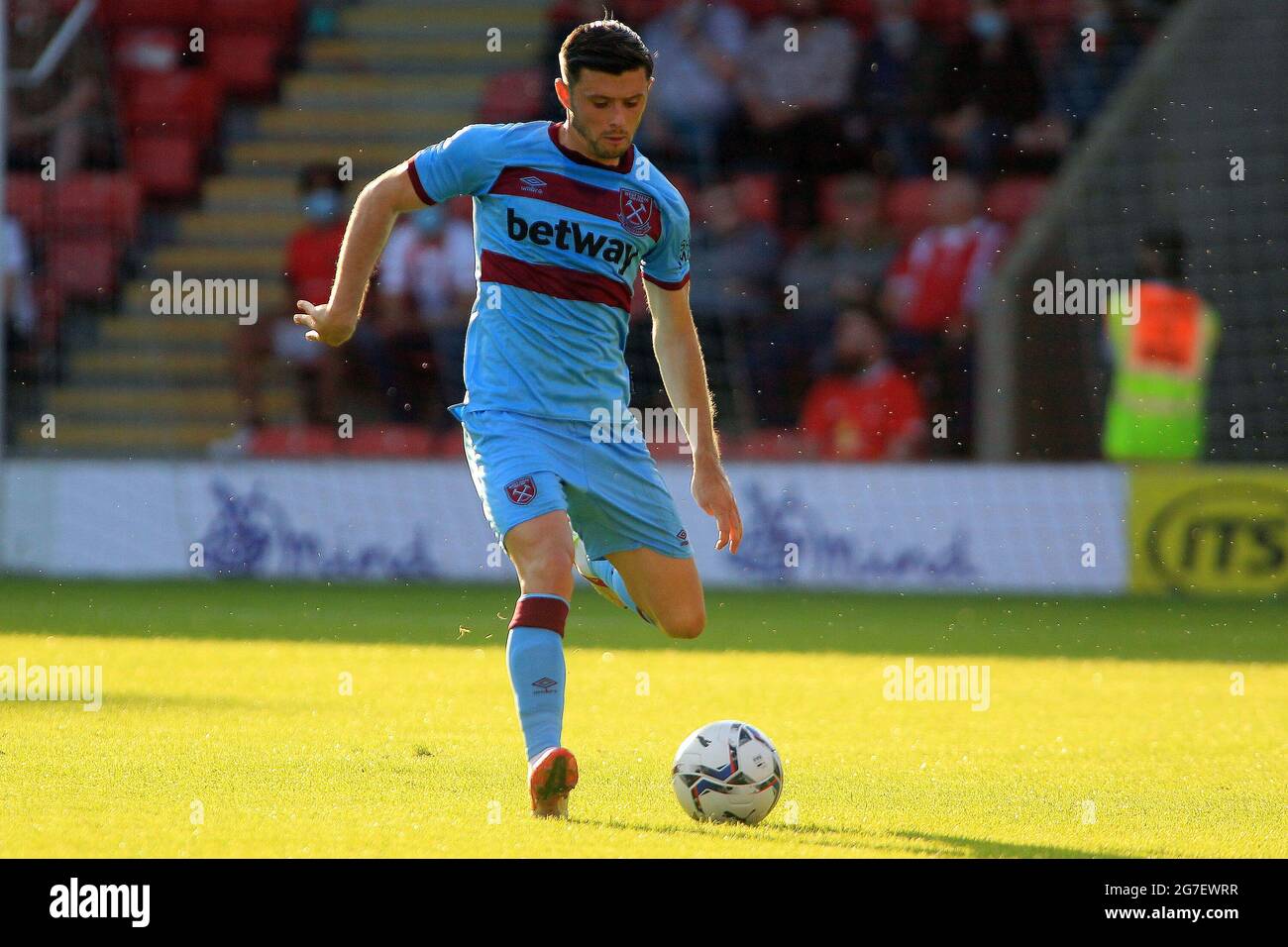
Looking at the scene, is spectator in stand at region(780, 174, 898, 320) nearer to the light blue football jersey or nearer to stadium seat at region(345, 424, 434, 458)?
stadium seat at region(345, 424, 434, 458)

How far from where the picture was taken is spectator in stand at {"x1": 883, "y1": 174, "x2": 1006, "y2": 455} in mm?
14828

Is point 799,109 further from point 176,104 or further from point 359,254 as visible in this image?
point 359,254

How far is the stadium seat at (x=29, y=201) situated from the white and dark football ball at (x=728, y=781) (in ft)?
38.3

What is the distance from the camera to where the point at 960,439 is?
14.7 m

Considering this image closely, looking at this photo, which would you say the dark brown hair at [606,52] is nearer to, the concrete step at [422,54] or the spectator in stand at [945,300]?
the spectator in stand at [945,300]

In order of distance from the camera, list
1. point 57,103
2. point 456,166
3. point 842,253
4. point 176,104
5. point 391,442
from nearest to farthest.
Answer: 1. point 456,166
2. point 391,442
3. point 842,253
4. point 57,103
5. point 176,104

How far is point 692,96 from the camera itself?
1658cm

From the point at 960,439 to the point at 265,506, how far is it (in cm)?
493

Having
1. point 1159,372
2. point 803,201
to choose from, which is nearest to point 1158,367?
point 1159,372

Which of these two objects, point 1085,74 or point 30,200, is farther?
point 1085,74

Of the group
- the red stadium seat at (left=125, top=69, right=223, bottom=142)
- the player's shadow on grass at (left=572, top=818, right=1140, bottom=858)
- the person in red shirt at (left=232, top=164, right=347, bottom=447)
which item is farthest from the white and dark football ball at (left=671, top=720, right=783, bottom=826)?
the red stadium seat at (left=125, top=69, right=223, bottom=142)

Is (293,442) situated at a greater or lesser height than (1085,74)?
lesser

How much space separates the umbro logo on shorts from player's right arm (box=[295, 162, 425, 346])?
60cm

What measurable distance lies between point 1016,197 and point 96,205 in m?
7.30
